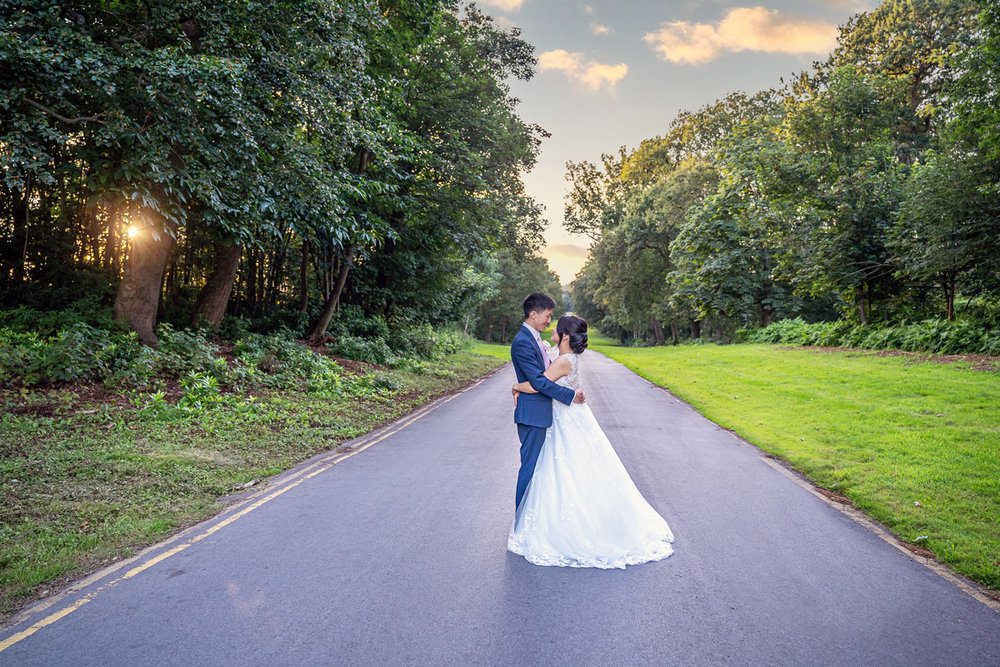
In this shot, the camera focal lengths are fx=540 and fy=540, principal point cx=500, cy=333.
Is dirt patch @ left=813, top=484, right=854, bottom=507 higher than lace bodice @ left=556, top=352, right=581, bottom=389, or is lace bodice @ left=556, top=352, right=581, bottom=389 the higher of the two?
lace bodice @ left=556, top=352, right=581, bottom=389

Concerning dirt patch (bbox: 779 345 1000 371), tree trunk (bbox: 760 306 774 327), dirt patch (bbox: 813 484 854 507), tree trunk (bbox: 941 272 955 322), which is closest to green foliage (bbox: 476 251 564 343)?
tree trunk (bbox: 760 306 774 327)

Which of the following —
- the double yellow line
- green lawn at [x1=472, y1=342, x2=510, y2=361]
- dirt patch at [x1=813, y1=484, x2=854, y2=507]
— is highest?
dirt patch at [x1=813, y1=484, x2=854, y2=507]

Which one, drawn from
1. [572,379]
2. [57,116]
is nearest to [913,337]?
[572,379]

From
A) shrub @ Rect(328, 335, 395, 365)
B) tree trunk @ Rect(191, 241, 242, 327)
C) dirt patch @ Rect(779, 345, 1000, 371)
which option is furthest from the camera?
shrub @ Rect(328, 335, 395, 365)

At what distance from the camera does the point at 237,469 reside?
685 centimetres

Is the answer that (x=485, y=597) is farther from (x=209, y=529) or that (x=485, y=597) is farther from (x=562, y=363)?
(x=209, y=529)

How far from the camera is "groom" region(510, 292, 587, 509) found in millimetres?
4750

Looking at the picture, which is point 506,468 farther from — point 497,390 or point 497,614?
point 497,390

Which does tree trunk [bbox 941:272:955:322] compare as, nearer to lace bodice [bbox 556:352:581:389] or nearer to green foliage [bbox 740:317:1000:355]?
green foliage [bbox 740:317:1000:355]

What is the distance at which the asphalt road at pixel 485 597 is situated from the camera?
3068mm

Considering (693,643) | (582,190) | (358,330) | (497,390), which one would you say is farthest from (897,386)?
(582,190)

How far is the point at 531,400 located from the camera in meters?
4.90

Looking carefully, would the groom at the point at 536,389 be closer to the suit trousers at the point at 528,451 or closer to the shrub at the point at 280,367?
the suit trousers at the point at 528,451

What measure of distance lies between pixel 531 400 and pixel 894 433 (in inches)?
307
